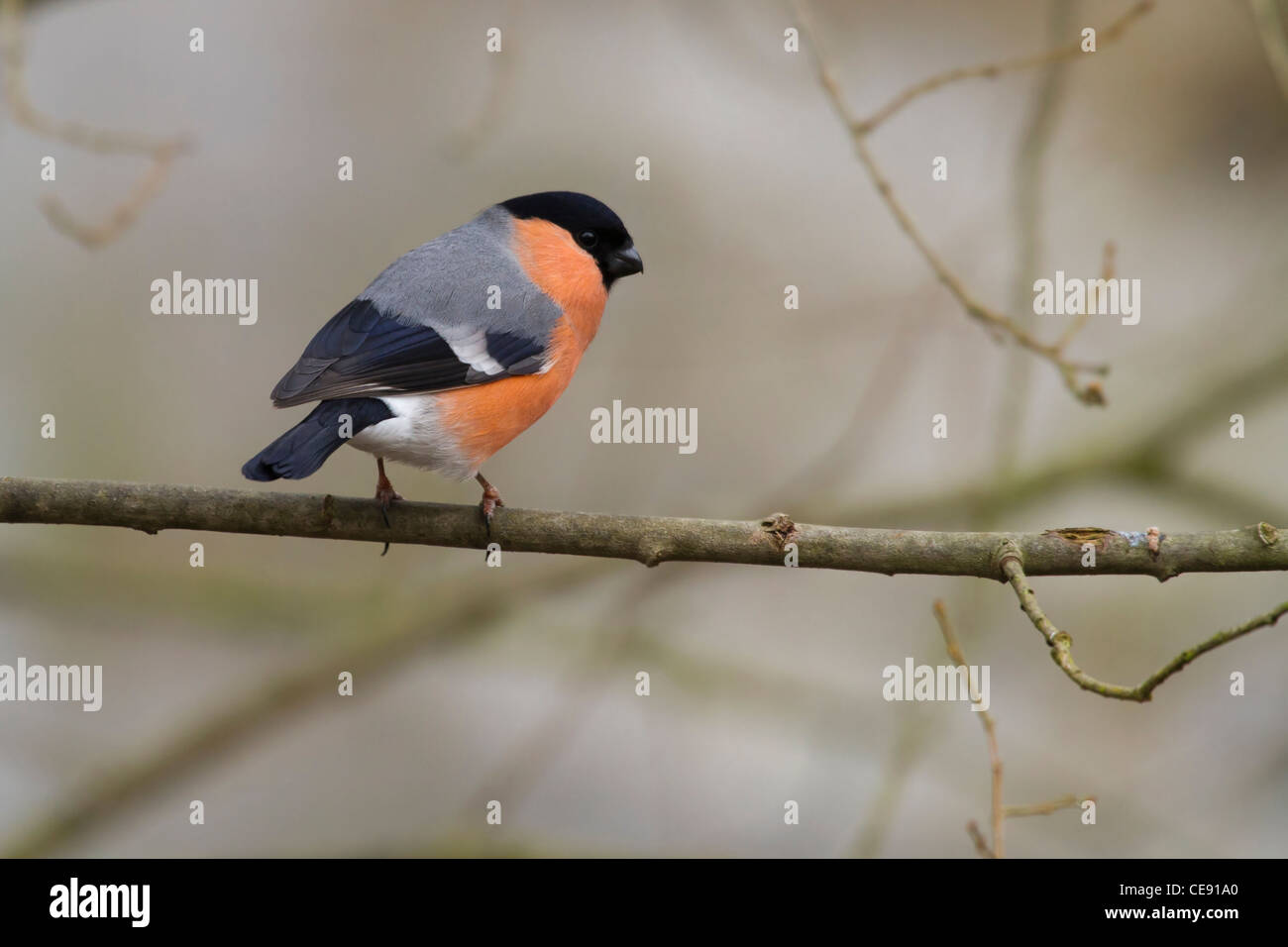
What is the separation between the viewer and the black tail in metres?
3.43

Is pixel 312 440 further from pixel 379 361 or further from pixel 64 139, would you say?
pixel 64 139

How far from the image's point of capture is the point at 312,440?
143 inches

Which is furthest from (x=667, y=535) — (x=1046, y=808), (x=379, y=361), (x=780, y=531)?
(x=1046, y=808)

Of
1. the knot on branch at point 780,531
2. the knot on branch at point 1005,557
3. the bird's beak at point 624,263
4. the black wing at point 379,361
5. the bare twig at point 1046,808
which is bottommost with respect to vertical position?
the bare twig at point 1046,808

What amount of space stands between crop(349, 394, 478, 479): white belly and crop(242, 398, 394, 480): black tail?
3 cm

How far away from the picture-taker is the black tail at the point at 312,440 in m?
3.43

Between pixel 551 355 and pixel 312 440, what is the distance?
1109 mm

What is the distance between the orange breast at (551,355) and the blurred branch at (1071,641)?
1.75 metres

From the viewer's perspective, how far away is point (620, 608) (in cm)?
596

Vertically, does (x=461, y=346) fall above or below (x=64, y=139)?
below

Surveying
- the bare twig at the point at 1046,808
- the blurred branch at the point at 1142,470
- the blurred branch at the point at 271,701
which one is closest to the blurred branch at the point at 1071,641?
the bare twig at the point at 1046,808

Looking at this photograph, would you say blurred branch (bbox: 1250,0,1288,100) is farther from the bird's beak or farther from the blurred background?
the bird's beak

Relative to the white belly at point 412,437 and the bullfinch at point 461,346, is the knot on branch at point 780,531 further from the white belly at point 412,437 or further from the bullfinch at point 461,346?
the white belly at point 412,437

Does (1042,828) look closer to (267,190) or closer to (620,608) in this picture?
(620,608)
